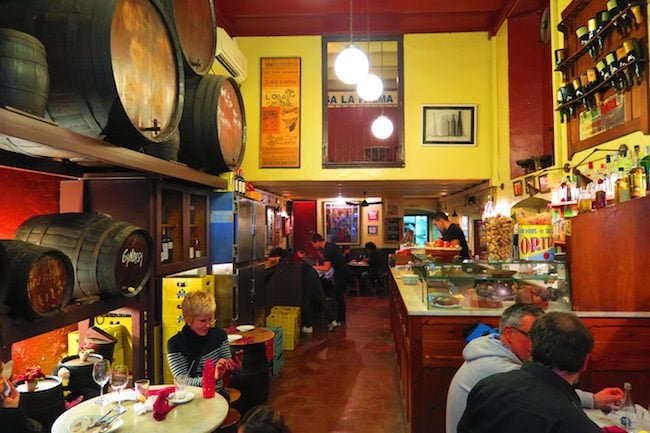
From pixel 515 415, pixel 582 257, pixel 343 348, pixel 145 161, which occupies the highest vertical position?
pixel 145 161

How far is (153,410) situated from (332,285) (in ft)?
19.6

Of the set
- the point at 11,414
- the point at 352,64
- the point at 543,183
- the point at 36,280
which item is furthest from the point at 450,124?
the point at 11,414

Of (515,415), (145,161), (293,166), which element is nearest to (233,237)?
(293,166)

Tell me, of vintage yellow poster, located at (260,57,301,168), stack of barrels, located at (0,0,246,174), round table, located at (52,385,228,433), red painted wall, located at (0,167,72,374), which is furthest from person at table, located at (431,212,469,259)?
red painted wall, located at (0,167,72,374)

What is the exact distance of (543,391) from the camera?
160 cm

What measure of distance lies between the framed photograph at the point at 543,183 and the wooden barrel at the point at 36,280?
16.9 ft

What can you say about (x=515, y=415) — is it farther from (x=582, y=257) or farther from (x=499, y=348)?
(x=582, y=257)

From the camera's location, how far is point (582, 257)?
3.24m

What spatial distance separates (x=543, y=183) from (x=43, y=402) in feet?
17.8

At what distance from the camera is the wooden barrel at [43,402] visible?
8.13ft

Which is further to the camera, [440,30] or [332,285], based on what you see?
[332,285]

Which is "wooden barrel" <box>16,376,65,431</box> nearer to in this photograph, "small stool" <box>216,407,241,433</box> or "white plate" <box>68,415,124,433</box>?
"white plate" <box>68,415,124,433</box>

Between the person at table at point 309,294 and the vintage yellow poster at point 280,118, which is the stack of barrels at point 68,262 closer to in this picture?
the vintage yellow poster at point 280,118

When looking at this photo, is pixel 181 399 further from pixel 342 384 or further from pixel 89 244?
pixel 342 384
